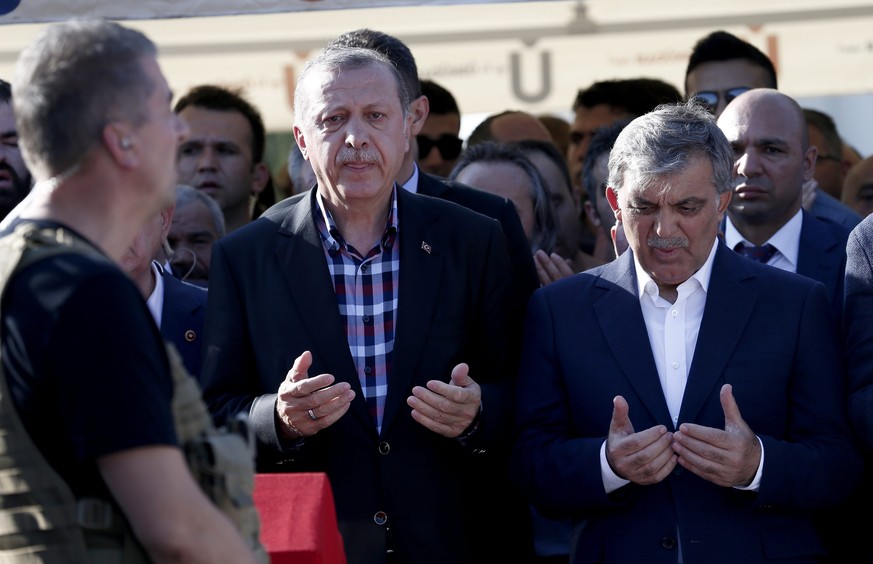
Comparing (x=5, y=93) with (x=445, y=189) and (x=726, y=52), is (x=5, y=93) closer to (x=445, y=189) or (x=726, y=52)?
(x=445, y=189)

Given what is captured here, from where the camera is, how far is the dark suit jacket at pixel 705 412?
149 inches

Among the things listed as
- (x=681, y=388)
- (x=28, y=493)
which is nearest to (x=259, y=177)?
(x=681, y=388)

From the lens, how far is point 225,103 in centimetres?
700

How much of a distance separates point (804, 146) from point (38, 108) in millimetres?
3986

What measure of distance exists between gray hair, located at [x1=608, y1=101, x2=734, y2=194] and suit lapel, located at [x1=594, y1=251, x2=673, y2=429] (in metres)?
0.29

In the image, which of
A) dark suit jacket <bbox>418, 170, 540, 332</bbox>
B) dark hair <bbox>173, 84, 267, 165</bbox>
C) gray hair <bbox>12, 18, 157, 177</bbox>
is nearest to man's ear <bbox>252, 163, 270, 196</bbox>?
dark hair <bbox>173, 84, 267, 165</bbox>

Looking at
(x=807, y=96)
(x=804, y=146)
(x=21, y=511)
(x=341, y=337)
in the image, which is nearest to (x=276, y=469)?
(x=341, y=337)

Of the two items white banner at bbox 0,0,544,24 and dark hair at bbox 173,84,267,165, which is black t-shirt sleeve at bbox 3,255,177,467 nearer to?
white banner at bbox 0,0,544,24

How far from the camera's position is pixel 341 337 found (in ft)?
13.1

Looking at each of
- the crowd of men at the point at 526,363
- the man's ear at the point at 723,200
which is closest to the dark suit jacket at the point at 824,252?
the crowd of men at the point at 526,363

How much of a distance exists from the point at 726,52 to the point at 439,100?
1505mm

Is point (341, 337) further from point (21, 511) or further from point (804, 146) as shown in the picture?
point (804, 146)

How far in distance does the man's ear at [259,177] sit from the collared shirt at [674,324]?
11.0 feet

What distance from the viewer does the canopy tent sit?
22.9ft
